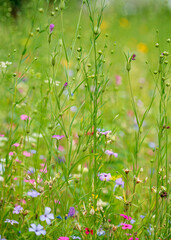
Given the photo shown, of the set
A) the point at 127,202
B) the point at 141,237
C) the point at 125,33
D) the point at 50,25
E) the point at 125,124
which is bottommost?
the point at 141,237

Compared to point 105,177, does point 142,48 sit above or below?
above

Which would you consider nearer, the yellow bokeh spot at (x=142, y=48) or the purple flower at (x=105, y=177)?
the purple flower at (x=105, y=177)

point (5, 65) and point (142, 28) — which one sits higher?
point (142, 28)

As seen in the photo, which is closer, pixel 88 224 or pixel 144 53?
pixel 88 224

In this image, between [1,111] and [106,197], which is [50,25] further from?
[1,111]

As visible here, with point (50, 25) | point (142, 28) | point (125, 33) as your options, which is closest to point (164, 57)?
→ point (50, 25)

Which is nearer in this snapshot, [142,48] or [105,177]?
[105,177]

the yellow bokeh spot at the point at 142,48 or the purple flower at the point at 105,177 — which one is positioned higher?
the yellow bokeh spot at the point at 142,48

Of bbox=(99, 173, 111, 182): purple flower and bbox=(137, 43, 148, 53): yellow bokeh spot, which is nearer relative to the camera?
bbox=(99, 173, 111, 182): purple flower

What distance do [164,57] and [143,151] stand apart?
1.29 meters

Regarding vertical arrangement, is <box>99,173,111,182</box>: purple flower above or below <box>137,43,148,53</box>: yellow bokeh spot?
below

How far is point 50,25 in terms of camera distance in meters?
1.11

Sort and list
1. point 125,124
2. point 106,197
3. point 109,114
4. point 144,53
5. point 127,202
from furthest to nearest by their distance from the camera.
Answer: point 144,53 < point 109,114 < point 125,124 < point 106,197 < point 127,202

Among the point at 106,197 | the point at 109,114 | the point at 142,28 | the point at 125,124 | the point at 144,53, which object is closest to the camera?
the point at 106,197
